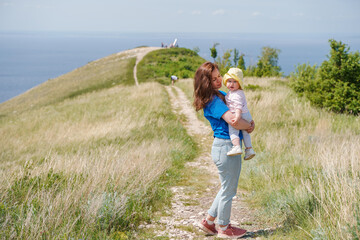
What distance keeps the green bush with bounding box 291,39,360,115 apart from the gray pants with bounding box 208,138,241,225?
7529 mm

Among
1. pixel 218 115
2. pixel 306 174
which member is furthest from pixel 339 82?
pixel 218 115

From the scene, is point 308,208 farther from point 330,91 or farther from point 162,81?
point 162,81

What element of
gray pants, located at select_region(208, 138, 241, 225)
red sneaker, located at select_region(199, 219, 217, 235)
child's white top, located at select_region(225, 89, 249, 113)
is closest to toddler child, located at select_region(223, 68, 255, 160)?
child's white top, located at select_region(225, 89, 249, 113)

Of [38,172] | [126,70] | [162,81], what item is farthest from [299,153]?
[126,70]

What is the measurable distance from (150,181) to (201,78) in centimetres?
214

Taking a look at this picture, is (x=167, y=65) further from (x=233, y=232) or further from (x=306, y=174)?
(x=233, y=232)

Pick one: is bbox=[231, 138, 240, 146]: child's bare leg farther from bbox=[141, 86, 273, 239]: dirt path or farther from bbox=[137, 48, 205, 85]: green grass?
bbox=[137, 48, 205, 85]: green grass

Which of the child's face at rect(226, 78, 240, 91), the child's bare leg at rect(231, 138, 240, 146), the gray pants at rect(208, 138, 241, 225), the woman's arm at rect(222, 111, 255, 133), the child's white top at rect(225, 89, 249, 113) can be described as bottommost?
the gray pants at rect(208, 138, 241, 225)

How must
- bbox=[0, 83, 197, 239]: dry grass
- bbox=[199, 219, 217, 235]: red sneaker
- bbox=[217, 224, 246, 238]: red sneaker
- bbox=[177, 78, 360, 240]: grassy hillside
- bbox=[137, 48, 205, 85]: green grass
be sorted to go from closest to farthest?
bbox=[177, 78, 360, 240]: grassy hillside, bbox=[0, 83, 197, 239]: dry grass, bbox=[217, 224, 246, 238]: red sneaker, bbox=[199, 219, 217, 235]: red sneaker, bbox=[137, 48, 205, 85]: green grass

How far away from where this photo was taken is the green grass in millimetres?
38656

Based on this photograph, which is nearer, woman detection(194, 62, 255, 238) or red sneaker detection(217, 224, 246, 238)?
woman detection(194, 62, 255, 238)

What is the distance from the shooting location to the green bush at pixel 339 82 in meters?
9.58

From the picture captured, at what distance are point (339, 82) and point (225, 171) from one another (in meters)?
8.38

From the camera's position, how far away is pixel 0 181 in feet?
12.9
